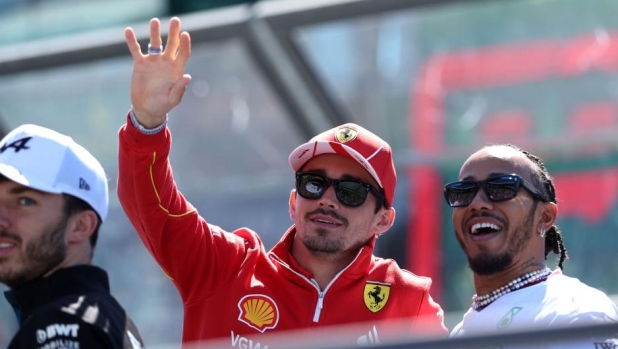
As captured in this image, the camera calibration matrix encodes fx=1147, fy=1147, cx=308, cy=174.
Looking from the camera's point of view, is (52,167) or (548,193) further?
(548,193)

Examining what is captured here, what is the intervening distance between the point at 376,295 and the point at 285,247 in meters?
0.33

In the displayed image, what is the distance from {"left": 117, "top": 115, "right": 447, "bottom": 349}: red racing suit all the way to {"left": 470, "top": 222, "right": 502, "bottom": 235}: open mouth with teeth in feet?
0.82

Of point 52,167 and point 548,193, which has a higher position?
point 548,193

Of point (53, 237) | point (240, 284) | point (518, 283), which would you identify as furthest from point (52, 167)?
point (518, 283)

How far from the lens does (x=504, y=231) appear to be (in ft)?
11.3

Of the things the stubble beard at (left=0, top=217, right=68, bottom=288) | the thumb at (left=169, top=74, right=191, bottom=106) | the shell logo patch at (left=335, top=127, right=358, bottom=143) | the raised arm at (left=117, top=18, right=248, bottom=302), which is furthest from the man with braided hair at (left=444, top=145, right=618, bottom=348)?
the stubble beard at (left=0, top=217, right=68, bottom=288)

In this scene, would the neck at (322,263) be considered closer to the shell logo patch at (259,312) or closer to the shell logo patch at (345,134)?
the shell logo patch at (259,312)

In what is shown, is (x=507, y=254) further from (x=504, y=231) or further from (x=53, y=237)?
(x=53, y=237)

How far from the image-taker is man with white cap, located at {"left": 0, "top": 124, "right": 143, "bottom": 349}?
282 cm

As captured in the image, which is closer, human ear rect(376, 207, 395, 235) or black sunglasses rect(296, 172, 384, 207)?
black sunglasses rect(296, 172, 384, 207)

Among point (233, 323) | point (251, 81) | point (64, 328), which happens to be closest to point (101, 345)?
point (64, 328)

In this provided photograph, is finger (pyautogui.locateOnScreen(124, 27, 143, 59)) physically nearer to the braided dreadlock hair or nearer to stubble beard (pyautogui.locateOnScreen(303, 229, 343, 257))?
stubble beard (pyautogui.locateOnScreen(303, 229, 343, 257))

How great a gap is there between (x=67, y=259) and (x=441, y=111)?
5018 millimetres

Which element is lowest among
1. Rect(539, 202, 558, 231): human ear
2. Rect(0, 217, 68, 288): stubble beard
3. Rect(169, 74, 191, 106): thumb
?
Rect(0, 217, 68, 288): stubble beard
